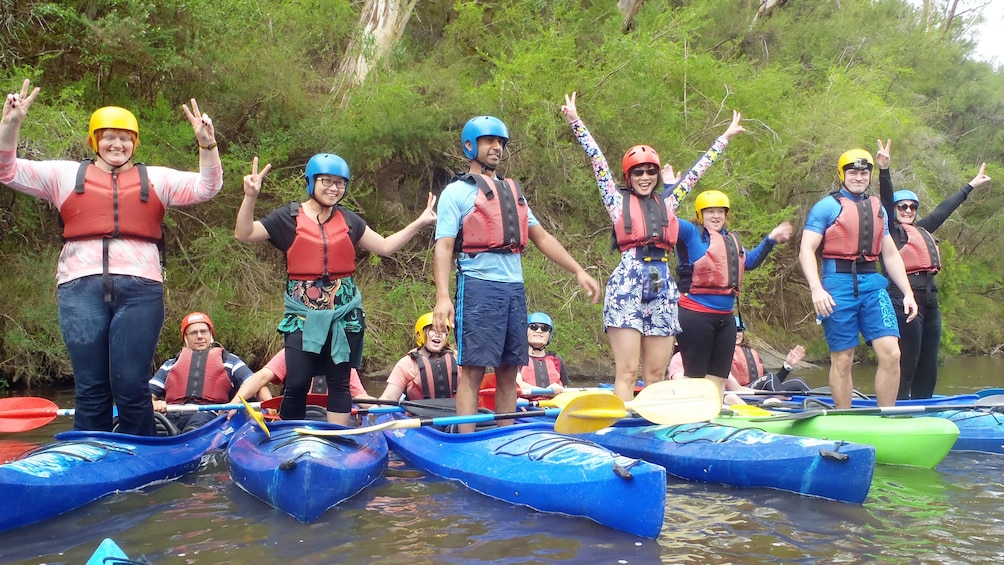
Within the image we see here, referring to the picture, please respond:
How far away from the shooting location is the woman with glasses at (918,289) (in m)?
6.27

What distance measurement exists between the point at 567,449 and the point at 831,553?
48.7 inches

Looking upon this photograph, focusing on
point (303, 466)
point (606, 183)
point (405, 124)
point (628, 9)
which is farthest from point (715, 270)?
point (628, 9)

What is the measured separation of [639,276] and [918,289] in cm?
304

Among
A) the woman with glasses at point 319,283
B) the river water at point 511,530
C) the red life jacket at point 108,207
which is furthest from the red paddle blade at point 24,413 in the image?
the woman with glasses at point 319,283

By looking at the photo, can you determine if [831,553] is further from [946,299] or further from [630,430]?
[946,299]

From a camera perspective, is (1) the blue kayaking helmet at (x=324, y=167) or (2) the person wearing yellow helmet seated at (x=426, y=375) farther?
(2) the person wearing yellow helmet seated at (x=426, y=375)

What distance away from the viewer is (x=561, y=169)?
517 inches

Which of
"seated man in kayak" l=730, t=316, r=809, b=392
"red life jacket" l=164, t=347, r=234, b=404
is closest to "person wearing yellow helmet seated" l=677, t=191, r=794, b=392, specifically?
"seated man in kayak" l=730, t=316, r=809, b=392

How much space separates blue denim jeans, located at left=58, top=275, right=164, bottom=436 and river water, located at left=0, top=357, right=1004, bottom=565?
58cm

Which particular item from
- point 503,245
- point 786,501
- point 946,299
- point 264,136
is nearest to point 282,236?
point 503,245

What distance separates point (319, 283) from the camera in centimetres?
437

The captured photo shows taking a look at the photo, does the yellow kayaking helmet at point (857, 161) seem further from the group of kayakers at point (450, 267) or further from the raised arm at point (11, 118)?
the raised arm at point (11, 118)

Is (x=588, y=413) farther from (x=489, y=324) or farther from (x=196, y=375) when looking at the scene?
(x=196, y=375)

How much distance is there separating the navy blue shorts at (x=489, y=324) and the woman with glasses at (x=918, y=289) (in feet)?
10.9
